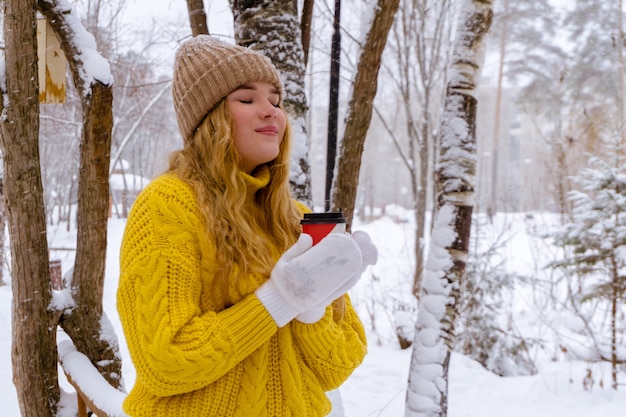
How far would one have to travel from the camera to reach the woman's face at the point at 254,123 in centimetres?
142

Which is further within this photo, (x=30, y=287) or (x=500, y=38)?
(x=500, y=38)

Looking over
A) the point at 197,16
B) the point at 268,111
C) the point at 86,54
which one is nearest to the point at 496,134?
the point at 197,16

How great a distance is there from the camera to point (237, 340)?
1.16 metres

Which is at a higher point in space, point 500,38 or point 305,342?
point 500,38

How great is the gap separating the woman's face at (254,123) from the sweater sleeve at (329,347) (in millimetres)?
506

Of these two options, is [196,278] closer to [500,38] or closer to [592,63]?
[592,63]

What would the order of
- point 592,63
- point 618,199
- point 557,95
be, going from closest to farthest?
1. point 618,199
2. point 592,63
3. point 557,95

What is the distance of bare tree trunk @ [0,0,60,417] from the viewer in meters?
2.37

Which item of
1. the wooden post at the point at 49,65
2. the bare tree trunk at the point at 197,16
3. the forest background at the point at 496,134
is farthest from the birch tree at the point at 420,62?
the wooden post at the point at 49,65

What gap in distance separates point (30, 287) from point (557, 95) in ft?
56.3

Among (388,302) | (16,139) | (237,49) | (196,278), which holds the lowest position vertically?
(388,302)

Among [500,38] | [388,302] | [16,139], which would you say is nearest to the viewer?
[16,139]

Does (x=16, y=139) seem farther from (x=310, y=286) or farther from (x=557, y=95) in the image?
(x=557, y=95)

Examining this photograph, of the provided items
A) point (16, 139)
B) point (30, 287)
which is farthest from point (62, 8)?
point (30, 287)
